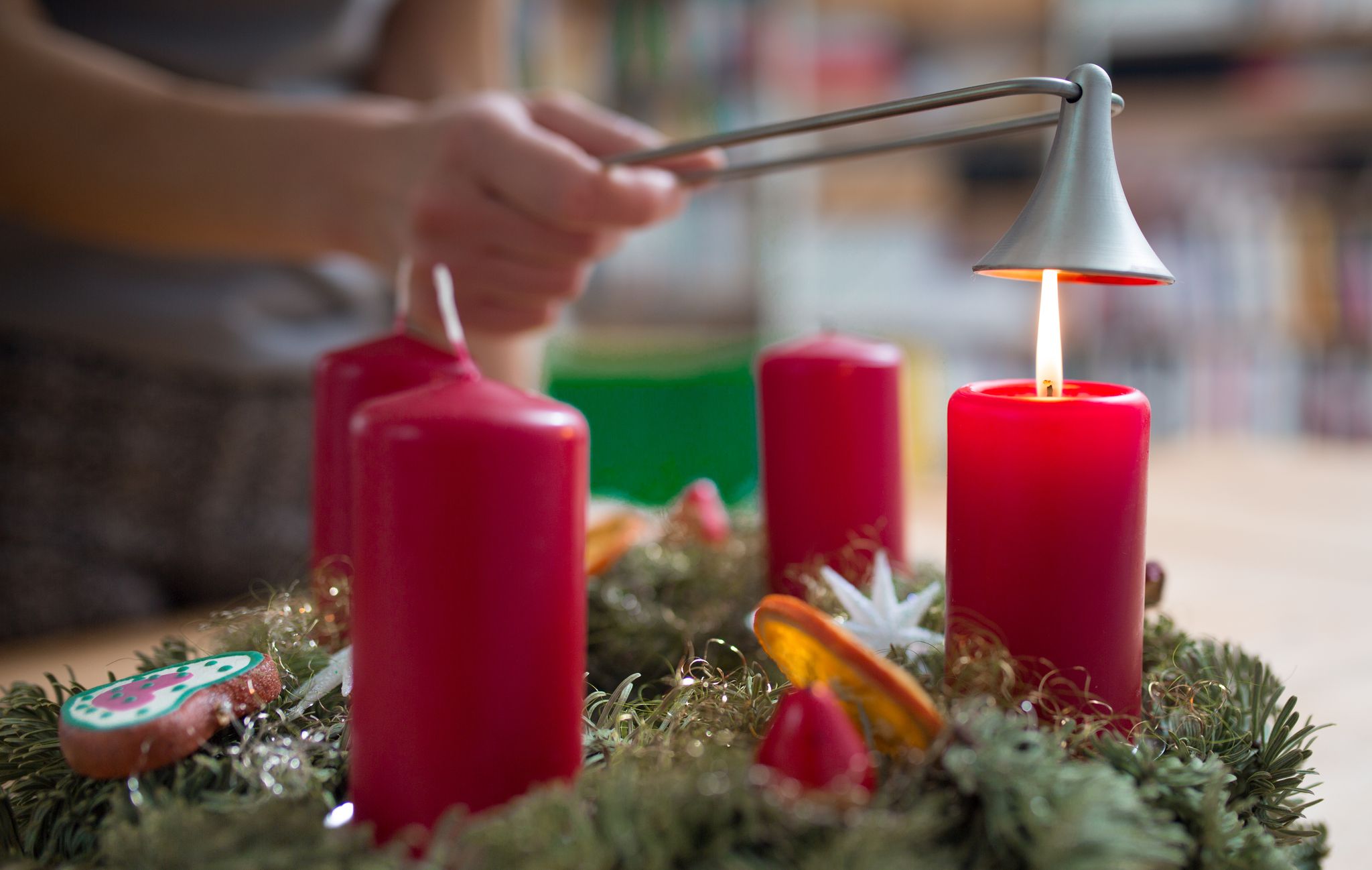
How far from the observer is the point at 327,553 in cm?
51

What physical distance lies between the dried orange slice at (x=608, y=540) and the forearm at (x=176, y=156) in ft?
0.79

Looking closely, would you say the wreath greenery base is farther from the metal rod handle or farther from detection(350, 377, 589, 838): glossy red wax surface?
the metal rod handle

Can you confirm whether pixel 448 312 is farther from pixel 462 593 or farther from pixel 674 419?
pixel 674 419

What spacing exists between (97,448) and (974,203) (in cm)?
205

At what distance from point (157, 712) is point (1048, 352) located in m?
0.33

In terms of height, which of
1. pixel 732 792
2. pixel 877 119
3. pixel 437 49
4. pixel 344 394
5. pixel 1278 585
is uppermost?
pixel 437 49

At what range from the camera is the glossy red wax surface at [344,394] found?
495mm

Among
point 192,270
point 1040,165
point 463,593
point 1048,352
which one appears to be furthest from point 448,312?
point 1040,165

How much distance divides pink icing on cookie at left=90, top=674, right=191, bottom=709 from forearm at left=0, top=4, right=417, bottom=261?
387 millimetres

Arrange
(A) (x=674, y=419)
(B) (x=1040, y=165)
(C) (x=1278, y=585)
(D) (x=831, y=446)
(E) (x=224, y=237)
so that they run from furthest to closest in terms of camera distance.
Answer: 1. (B) (x=1040, y=165)
2. (A) (x=674, y=419)
3. (C) (x=1278, y=585)
4. (E) (x=224, y=237)
5. (D) (x=831, y=446)

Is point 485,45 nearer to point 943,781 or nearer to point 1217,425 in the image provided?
point 943,781

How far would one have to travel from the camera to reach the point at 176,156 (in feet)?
2.60

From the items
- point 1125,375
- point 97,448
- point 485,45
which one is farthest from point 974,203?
point 97,448

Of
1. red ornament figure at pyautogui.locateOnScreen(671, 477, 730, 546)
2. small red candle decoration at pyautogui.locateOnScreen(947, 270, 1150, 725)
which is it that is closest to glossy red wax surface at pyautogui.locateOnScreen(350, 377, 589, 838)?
small red candle decoration at pyautogui.locateOnScreen(947, 270, 1150, 725)
